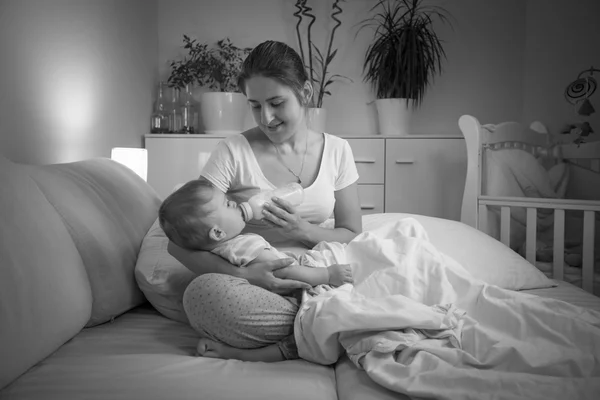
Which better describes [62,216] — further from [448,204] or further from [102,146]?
[448,204]

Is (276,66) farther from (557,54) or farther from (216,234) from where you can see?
(557,54)

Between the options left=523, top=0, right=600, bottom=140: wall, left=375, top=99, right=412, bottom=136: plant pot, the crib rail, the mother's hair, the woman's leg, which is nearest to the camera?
the woman's leg

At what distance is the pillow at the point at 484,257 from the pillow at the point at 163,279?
0.65 m

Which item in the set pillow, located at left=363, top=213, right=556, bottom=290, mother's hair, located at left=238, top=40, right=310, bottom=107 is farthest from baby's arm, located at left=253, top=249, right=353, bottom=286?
mother's hair, located at left=238, top=40, right=310, bottom=107

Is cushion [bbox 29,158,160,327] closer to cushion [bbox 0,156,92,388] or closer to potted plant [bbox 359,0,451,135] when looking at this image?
cushion [bbox 0,156,92,388]

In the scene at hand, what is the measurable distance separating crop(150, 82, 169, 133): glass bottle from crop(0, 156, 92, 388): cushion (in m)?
2.02

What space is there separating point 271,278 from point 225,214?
0.20 meters

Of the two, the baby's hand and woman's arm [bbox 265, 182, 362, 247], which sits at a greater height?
woman's arm [bbox 265, 182, 362, 247]

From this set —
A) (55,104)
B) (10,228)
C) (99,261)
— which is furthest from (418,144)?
(10,228)

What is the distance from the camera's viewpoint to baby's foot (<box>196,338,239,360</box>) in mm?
1122

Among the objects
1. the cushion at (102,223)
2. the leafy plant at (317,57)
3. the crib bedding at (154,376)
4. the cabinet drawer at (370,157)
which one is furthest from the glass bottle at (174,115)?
the crib bedding at (154,376)

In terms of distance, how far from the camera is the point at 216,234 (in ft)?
4.17

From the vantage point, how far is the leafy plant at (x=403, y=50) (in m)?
3.01

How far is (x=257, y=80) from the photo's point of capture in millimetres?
1445
